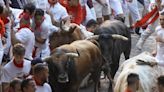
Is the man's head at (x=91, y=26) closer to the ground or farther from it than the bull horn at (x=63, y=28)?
closer to the ground

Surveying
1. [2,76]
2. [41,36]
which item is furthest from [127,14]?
[2,76]

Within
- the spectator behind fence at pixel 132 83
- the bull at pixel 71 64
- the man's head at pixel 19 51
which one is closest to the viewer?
the spectator behind fence at pixel 132 83

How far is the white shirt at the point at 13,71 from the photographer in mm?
10273

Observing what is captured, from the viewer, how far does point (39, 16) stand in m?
11.9

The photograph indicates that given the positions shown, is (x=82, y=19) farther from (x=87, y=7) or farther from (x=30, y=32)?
(x=30, y=32)

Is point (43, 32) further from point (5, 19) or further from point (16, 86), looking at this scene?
point (16, 86)

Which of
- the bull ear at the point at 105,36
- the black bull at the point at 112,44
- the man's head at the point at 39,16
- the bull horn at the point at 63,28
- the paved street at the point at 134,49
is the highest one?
the man's head at the point at 39,16

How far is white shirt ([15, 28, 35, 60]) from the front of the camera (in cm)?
1149

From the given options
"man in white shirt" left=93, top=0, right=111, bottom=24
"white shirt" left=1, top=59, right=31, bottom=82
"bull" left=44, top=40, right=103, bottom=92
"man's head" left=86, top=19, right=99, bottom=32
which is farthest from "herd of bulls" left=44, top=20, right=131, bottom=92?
"man in white shirt" left=93, top=0, right=111, bottom=24

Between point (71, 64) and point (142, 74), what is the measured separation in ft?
5.73

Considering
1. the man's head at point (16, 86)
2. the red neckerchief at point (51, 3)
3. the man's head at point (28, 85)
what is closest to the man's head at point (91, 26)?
the red neckerchief at point (51, 3)

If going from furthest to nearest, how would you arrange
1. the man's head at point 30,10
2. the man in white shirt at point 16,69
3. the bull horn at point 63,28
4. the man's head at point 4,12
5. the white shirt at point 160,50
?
1. the bull horn at point 63,28
2. the man's head at point 30,10
3. the man's head at point 4,12
4. the white shirt at point 160,50
5. the man in white shirt at point 16,69

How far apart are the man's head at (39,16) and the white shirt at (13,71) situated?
1757 millimetres

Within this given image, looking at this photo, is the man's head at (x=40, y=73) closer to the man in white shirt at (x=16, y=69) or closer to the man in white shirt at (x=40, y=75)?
the man in white shirt at (x=40, y=75)
